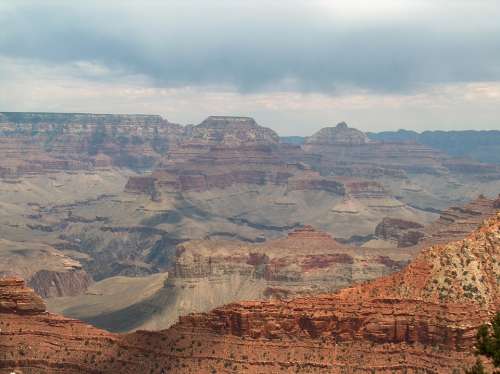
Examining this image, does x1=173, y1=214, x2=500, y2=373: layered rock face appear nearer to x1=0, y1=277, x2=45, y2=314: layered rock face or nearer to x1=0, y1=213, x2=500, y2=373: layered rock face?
x1=0, y1=213, x2=500, y2=373: layered rock face

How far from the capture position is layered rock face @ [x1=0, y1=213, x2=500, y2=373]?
227 feet

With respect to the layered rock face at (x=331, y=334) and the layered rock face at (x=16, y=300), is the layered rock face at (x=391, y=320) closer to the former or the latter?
the layered rock face at (x=331, y=334)

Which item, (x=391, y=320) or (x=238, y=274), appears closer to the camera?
(x=391, y=320)

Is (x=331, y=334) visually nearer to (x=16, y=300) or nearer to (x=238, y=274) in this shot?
(x=16, y=300)

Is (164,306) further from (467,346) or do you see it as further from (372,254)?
(467,346)

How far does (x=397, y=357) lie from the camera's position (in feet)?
229

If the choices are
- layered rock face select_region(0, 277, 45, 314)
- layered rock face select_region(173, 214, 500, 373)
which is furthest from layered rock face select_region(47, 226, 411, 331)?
layered rock face select_region(173, 214, 500, 373)

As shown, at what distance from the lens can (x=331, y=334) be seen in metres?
72.1

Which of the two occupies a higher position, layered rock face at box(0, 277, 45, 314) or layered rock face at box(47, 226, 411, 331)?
layered rock face at box(0, 277, 45, 314)

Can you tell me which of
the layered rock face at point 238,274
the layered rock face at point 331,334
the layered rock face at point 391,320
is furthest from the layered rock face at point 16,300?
the layered rock face at point 238,274

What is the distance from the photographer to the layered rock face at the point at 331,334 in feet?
227

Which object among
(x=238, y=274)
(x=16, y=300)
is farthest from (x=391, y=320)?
(x=238, y=274)

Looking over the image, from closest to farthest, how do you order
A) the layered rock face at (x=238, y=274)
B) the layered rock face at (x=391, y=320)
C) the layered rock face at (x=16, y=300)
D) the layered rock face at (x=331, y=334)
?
the layered rock face at (x=391, y=320), the layered rock face at (x=331, y=334), the layered rock face at (x=16, y=300), the layered rock face at (x=238, y=274)

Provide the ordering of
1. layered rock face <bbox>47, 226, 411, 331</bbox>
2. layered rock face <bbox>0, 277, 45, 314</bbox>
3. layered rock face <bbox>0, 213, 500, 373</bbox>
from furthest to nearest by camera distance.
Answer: layered rock face <bbox>47, 226, 411, 331</bbox>, layered rock face <bbox>0, 277, 45, 314</bbox>, layered rock face <bbox>0, 213, 500, 373</bbox>
